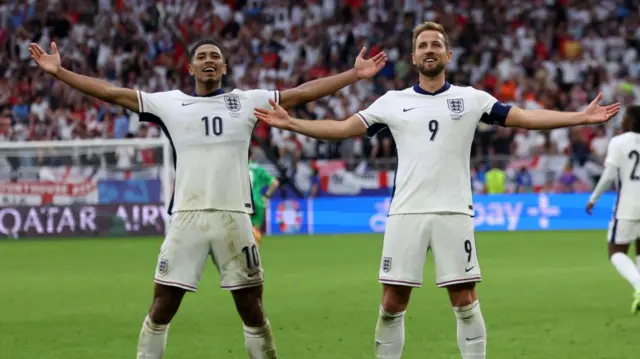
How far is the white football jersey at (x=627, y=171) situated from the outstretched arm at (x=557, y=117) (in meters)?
5.65

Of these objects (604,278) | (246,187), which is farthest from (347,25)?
(246,187)

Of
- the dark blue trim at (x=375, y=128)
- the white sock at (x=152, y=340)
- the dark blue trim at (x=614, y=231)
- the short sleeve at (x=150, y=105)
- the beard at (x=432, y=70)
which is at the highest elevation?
the beard at (x=432, y=70)

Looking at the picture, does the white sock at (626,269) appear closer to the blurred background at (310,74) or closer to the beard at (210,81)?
the beard at (210,81)

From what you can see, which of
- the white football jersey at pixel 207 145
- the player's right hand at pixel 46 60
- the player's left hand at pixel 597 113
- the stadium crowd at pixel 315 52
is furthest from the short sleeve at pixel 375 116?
the stadium crowd at pixel 315 52

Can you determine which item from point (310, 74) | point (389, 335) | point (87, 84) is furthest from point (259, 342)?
point (310, 74)

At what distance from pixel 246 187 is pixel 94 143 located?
743 inches

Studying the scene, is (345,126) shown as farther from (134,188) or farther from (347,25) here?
(347,25)

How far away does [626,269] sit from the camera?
12.8 m

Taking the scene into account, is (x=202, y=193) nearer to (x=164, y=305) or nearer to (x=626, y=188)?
(x=164, y=305)

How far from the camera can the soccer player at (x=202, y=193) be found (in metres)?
7.60

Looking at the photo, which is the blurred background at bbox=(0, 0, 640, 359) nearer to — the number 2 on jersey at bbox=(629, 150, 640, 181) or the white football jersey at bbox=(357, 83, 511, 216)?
the number 2 on jersey at bbox=(629, 150, 640, 181)

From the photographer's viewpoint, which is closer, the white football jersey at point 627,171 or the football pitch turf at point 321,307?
the football pitch turf at point 321,307

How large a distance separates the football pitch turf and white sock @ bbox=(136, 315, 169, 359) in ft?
6.17

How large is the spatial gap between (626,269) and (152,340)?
6.79 metres
